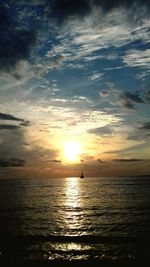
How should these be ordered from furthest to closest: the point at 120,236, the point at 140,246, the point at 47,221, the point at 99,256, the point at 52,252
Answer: the point at 47,221 → the point at 120,236 → the point at 140,246 → the point at 52,252 → the point at 99,256

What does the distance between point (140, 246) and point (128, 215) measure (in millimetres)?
21122

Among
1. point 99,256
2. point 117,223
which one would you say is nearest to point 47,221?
point 117,223

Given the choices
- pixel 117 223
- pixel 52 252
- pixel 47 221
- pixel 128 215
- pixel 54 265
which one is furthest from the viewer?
pixel 128 215

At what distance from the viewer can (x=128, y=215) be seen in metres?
48.6

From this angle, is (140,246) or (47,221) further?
(47,221)

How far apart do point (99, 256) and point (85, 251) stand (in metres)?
2.11

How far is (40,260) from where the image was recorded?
76.6 ft

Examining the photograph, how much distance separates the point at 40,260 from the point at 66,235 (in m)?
11.0

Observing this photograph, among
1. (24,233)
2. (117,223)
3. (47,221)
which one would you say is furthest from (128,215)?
(24,233)

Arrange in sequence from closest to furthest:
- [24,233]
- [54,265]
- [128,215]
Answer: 1. [54,265]
2. [24,233]
3. [128,215]

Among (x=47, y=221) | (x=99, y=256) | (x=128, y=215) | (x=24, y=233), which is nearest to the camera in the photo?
(x=99, y=256)

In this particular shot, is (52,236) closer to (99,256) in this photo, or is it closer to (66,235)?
(66,235)

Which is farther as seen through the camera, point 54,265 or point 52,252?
point 52,252

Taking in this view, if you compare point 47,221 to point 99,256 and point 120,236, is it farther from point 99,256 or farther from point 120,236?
point 99,256
